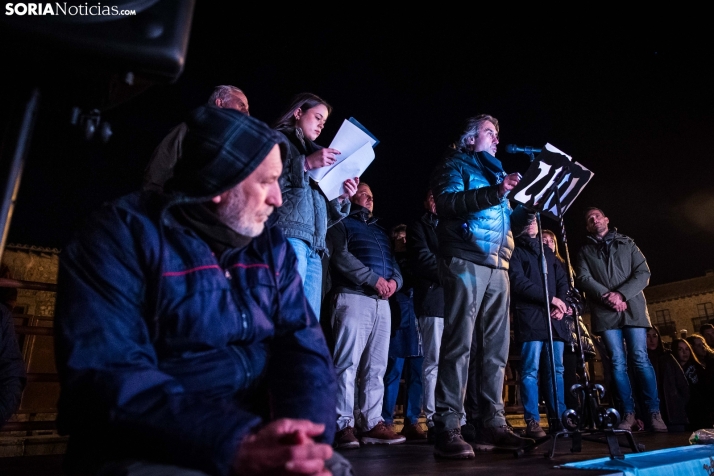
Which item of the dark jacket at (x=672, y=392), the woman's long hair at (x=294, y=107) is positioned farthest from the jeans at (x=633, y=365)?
the woman's long hair at (x=294, y=107)

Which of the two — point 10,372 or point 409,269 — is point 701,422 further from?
point 10,372

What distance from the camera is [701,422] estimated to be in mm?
6312

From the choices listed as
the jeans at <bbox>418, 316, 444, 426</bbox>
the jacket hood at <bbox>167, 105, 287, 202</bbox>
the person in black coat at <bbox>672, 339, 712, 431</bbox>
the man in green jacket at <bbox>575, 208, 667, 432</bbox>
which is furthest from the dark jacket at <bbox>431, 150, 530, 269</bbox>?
the person in black coat at <bbox>672, 339, 712, 431</bbox>

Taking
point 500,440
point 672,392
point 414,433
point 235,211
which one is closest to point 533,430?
point 414,433

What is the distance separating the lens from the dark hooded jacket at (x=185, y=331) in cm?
101

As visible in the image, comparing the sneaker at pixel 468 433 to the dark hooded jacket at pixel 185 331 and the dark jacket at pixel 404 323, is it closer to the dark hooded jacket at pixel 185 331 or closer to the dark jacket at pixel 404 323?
the dark jacket at pixel 404 323

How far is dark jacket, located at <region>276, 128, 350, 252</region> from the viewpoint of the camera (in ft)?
10.5

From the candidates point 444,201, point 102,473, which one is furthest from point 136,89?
point 444,201

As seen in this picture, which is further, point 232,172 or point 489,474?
point 489,474

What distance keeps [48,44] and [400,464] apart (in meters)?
2.61

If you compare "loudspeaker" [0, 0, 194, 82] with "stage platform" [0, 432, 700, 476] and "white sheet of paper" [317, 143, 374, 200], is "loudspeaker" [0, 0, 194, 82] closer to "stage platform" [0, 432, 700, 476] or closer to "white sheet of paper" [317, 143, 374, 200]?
"stage platform" [0, 432, 700, 476]

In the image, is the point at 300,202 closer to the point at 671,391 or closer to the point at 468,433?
the point at 468,433

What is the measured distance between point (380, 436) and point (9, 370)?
285 centimetres

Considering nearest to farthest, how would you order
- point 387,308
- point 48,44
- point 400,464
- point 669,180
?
point 48,44, point 400,464, point 387,308, point 669,180
